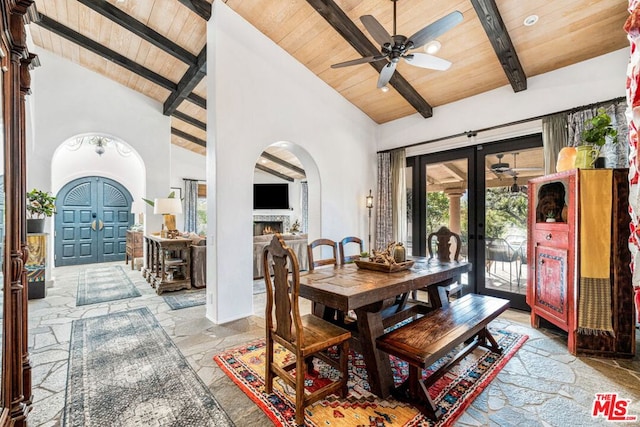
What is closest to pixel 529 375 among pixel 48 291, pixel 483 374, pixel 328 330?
pixel 483 374

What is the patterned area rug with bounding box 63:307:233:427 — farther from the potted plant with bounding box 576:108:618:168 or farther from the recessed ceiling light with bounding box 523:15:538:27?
the recessed ceiling light with bounding box 523:15:538:27

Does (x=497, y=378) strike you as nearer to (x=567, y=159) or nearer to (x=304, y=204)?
(x=567, y=159)

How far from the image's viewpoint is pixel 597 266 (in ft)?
8.71

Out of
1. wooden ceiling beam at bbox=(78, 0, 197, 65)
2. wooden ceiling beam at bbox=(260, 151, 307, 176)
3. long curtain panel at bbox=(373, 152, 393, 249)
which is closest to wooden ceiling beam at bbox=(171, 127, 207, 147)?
wooden ceiling beam at bbox=(260, 151, 307, 176)

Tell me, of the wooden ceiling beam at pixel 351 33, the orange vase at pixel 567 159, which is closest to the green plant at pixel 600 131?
the orange vase at pixel 567 159

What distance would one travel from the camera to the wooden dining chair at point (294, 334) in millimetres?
1773

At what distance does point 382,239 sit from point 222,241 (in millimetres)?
2937

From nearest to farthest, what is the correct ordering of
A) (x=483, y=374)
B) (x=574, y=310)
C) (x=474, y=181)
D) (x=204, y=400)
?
(x=204, y=400) → (x=483, y=374) → (x=574, y=310) → (x=474, y=181)

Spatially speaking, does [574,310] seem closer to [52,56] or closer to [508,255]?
[508,255]

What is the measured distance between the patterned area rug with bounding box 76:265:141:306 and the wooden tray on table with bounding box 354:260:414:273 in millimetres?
3767

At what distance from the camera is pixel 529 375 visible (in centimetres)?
234

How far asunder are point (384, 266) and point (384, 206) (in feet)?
9.47

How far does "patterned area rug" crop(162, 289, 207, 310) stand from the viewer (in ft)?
13.4

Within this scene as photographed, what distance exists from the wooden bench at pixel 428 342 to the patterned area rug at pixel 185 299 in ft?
10.0
